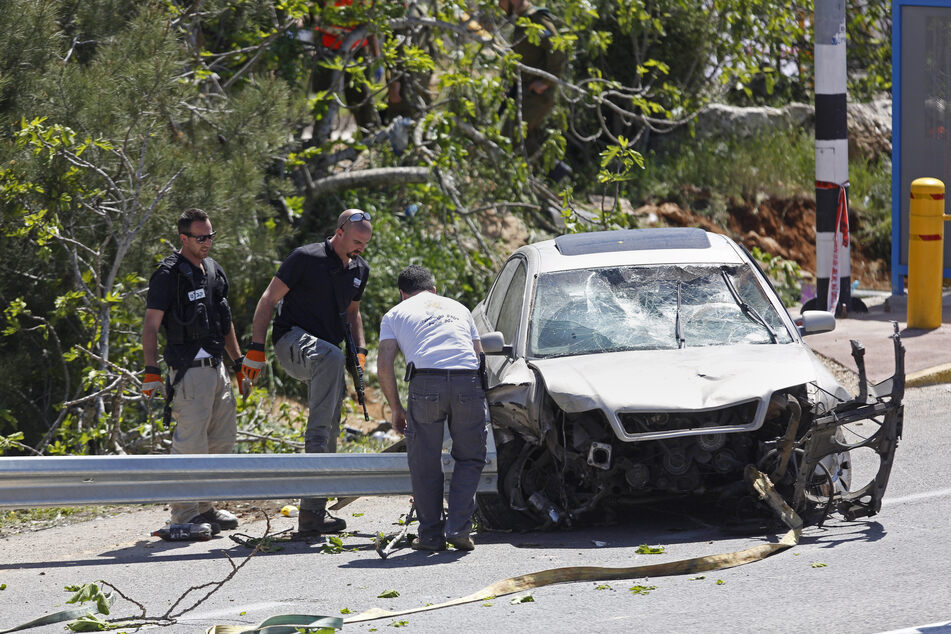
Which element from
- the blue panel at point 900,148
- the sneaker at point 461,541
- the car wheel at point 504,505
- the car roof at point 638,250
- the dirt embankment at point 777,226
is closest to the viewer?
the sneaker at point 461,541

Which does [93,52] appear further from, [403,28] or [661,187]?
[661,187]

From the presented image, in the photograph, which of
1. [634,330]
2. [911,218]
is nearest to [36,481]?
[634,330]

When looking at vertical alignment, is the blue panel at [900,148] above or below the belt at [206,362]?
above

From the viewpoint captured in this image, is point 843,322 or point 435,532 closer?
point 435,532

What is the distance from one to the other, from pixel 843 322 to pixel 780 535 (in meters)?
6.24

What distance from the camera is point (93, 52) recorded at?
9.70 metres

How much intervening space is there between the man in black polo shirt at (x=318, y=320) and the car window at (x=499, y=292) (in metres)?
1.31

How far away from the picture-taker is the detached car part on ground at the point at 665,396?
5.98 m

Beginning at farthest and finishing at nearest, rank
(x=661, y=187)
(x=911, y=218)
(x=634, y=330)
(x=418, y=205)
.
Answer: (x=661, y=187) → (x=418, y=205) → (x=911, y=218) → (x=634, y=330)

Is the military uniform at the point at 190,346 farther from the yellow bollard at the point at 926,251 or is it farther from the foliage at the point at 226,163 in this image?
the yellow bollard at the point at 926,251

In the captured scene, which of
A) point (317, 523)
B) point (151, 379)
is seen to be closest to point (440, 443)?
point (317, 523)

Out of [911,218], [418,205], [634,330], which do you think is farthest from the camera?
[418,205]

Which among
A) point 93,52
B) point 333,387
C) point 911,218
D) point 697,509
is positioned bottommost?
point 697,509

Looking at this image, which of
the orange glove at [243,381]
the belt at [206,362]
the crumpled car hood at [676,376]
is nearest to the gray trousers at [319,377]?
the orange glove at [243,381]
